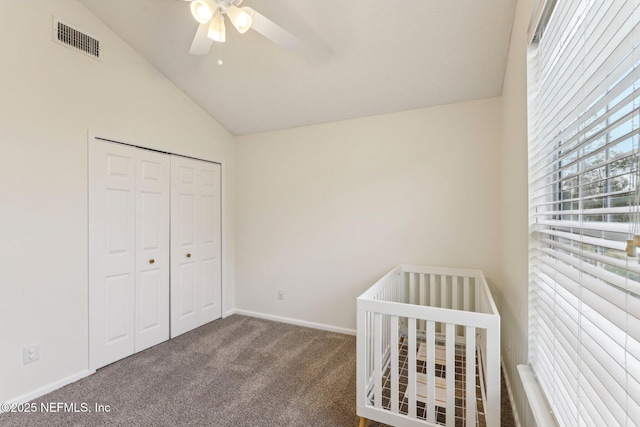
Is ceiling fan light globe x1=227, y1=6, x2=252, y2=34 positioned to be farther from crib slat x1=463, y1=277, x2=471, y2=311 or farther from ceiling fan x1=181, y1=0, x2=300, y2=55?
crib slat x1=463, y1=277, x2=471, y2=311

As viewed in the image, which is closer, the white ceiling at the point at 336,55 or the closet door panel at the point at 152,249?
the white ceiling at the point at 336,55

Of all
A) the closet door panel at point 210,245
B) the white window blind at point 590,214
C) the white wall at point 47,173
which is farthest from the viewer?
the closet door panel at point 210,245

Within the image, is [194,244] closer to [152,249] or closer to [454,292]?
[152,249]

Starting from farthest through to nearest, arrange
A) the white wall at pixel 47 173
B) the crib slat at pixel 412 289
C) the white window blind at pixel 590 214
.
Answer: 1. the crib slat at pixel 412 289
2. the white wall at pixel 47 173
3. the white window blind at pixel 590 214

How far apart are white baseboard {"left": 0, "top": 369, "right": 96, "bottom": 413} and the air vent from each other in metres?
2.54

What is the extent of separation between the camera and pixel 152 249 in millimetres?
2879

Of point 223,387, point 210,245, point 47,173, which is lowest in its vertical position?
point 223,387

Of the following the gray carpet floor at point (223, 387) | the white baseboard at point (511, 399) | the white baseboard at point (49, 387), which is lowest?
the gray carpet floor at point (223, 387)

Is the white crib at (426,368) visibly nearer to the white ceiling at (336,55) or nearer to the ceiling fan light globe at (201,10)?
the white ceiling at (336,55)

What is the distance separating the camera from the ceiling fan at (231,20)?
1.60 m

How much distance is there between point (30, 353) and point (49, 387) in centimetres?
30

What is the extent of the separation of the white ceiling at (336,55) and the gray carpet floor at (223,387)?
7.85 feet

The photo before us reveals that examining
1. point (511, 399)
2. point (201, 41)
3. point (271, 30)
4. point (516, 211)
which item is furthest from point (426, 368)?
point (201, 41)

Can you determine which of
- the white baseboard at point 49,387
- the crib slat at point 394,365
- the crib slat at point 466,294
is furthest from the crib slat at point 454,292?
the white baseboard at point 49,387
